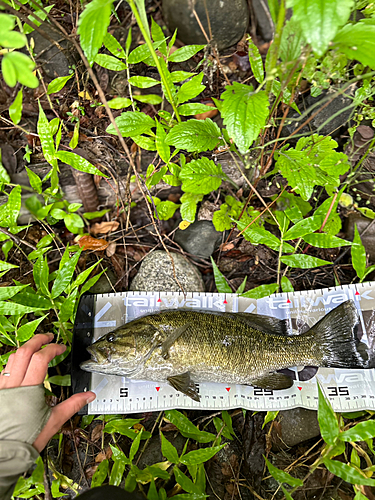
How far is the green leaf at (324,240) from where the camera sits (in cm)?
291

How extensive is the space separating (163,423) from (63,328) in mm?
1328

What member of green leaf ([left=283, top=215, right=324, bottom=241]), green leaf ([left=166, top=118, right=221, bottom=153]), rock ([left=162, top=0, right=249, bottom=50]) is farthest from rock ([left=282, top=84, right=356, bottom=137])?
green leaf ([left=166, top=118, right=221, bottom=153])

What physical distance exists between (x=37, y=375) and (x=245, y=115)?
2.45 metres

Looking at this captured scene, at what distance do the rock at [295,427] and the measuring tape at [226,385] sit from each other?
109 mm

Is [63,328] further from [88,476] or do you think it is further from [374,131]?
[374,131]

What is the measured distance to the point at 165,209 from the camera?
3350 millimetres

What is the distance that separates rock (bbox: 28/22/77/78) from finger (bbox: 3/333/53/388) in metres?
2.79

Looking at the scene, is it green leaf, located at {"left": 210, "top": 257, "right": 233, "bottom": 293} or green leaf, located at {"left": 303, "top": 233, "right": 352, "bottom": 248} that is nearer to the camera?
green leaf, located at {"left": 303, "top": 233, "right": 352, "bottom": 248}

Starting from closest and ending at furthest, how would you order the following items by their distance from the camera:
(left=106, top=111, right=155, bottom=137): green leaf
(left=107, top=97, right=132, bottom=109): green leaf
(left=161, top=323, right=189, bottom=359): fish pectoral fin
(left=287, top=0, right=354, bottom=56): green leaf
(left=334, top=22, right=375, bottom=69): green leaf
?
(left=287, top=0, right=354, bottom=56): green leaf → (left=334, top=22, right=375, bottom=69): green leaf → (left=106, top=111, right=155, bottom=137): green leaf → (left=161, top=323, right=189, bottom=359): fish pectoral fin → (left=107, top=97, right=132, bottom=109): green leaf

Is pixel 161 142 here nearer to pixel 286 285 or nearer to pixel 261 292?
pixel 261 292

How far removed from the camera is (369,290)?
3342 millimetres

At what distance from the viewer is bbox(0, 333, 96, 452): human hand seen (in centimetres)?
257

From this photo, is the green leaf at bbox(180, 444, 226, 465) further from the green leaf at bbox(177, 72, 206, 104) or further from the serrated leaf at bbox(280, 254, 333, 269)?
the green leaf at bbox(177, 72, 206, 104)

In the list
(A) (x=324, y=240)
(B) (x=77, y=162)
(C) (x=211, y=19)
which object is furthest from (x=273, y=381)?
(C) (x=211, y=19)
